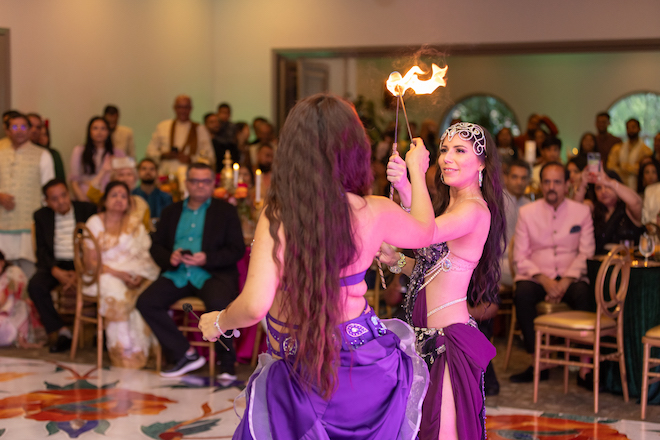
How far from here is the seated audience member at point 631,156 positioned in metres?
8.57

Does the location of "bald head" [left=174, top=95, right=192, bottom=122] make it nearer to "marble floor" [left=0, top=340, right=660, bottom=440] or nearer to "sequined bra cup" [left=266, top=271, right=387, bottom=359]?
"marble floor" [left=0, top=340, right=660, bottom=440]

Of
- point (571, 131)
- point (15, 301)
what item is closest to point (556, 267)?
point (15, 301)

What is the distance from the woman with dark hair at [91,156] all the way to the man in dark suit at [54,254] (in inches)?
56.5

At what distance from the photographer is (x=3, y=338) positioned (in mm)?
5434

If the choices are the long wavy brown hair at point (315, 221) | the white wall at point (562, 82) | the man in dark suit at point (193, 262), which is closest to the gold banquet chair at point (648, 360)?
the man in dark suit at point (193, 262)

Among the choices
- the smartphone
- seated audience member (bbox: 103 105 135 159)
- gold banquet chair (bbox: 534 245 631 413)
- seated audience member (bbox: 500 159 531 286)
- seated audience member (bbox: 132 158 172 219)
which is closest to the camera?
gold banquet chair (bbox: 534 245 631 413)

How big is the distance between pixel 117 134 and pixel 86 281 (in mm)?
2873

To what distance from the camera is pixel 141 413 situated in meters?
3.93

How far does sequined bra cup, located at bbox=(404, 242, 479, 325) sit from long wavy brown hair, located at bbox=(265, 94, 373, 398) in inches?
27.3

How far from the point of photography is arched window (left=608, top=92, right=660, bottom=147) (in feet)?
41.2

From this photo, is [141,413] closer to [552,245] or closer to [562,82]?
[552,245]

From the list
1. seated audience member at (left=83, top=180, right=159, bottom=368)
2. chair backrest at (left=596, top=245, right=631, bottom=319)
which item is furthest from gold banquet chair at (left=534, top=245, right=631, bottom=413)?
seated audience member at (left=83, top=180, right=159, bottom=368)

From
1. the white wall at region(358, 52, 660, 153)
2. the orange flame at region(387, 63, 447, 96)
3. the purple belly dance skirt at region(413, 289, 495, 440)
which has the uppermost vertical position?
the white wall at region(358, 52, 660, 153)

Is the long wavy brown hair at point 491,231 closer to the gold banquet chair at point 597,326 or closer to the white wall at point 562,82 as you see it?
the gold banquet chair at point 597,326
